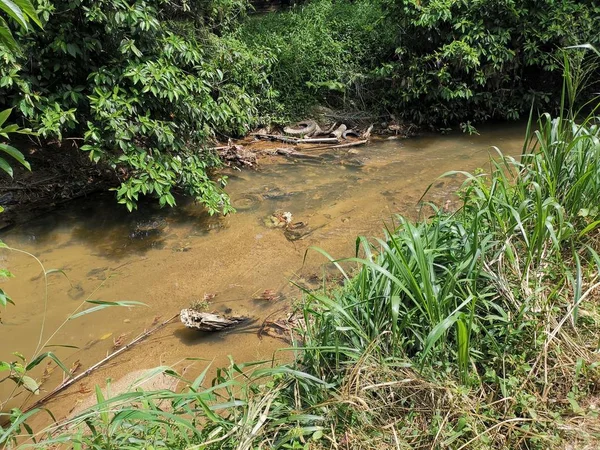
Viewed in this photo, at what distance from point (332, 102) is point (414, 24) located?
1.80 m

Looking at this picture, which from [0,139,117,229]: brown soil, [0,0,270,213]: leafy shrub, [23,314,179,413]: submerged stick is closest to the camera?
[23,314,179,413]: submerged stick

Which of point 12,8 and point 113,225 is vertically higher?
point 12,8

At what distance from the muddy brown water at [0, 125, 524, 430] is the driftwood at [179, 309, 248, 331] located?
0.08 metres

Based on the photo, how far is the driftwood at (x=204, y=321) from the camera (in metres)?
3.15

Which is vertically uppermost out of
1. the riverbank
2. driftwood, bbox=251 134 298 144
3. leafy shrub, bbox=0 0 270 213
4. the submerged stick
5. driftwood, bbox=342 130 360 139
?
leafy shrub, bbox=0 0 270 213

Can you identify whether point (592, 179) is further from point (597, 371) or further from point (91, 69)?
point (91, 69)

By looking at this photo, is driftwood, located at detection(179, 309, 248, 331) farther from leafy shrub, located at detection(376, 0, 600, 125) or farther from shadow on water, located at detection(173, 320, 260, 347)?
leafy shrub, located at detection(376, 0, 600, 125)

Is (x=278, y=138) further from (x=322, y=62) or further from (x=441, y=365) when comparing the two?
(x=441, y=365)

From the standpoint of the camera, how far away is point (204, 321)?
10.3 feet

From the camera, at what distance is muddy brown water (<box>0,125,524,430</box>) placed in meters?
3.10

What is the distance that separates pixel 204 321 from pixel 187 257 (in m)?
1.11

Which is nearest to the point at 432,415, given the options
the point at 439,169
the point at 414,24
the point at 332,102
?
the point at 439,169

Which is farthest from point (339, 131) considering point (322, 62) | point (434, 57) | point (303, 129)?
point (434, 57)

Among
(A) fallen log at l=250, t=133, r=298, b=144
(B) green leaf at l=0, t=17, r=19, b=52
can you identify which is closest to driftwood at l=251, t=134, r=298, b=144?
(A) fallen log at l=250, t=133, r=298, b=144
